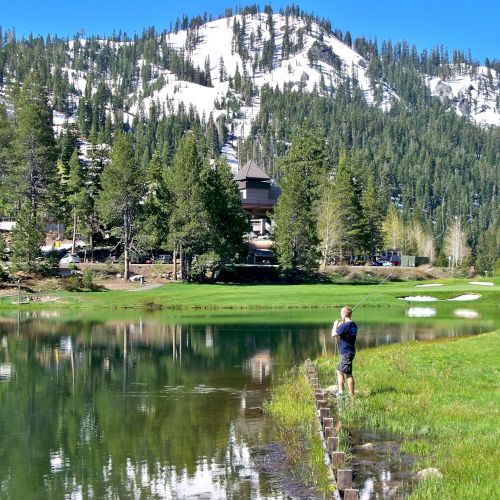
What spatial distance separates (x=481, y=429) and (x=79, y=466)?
25.8 ft

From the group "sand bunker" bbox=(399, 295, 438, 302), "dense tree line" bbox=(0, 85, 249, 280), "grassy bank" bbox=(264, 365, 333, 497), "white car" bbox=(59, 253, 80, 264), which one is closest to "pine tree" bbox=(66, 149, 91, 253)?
"dense tree line" bbox=(0, 85, 249, 280)

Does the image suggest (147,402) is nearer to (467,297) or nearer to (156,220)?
(467,297)

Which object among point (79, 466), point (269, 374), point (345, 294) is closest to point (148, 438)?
point (79, 466)

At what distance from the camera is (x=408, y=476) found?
506 inches

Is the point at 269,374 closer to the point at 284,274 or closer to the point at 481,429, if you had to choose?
the point at 481,429

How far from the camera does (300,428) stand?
16781 mm

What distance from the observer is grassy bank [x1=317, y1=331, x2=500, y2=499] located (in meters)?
12.1

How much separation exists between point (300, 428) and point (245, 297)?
45.4m

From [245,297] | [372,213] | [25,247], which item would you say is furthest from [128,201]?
[372,213]

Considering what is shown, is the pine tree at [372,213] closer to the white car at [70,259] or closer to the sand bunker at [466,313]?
the white car at [70,259]

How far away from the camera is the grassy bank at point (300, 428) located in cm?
1323

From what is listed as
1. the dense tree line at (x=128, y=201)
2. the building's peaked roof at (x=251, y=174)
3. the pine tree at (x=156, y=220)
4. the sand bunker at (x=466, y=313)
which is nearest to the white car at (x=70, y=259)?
the dense tree line at (x=128, y=201)

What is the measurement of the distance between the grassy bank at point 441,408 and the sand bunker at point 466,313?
24129 mm

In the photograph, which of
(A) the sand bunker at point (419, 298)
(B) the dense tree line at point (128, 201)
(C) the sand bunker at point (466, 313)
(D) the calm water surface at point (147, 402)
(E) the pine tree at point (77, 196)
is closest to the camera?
(D) the calm water surface at point (147, 402)
